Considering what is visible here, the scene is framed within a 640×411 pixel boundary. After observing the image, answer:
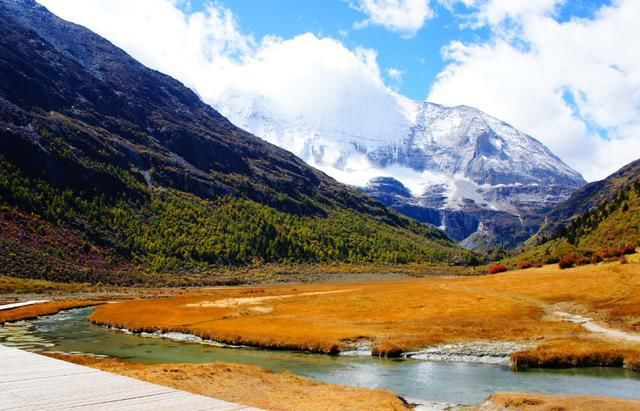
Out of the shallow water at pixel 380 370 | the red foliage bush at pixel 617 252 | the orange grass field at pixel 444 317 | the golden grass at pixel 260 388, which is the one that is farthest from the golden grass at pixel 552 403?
the red foliage bush at pixel 617 252

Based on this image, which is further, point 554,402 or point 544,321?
point 544,321

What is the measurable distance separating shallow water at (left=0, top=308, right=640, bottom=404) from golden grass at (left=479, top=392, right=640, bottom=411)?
2.55m

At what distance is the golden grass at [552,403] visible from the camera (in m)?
27.0

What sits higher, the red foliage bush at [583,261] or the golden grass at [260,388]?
the red foliage bush at [583,261]

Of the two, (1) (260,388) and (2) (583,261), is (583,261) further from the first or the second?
(1) (260,388)

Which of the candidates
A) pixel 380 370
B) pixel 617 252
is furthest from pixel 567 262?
pixel 380 370

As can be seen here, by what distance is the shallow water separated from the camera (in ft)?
118

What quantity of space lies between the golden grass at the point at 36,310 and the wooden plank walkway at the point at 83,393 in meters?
60.7

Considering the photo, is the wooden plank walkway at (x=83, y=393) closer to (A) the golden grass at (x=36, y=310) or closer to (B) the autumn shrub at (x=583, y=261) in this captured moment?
(A) the golden grass at (x=36, y=310)

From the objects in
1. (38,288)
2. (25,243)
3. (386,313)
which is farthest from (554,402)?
(25,243)

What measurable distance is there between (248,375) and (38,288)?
4414 inches

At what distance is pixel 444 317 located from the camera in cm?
6394

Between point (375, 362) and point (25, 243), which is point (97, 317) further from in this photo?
point (25, 243)

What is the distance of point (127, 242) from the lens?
200 meters
